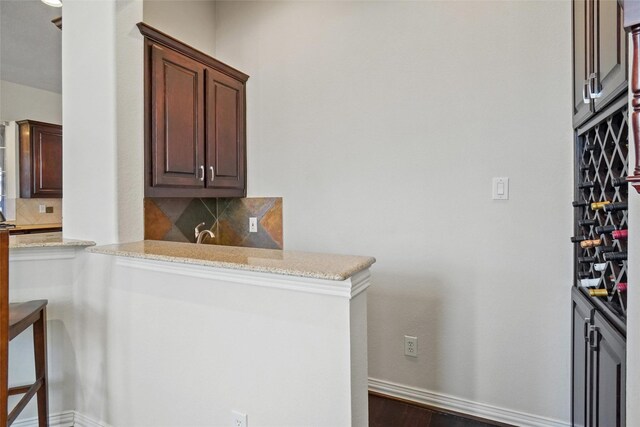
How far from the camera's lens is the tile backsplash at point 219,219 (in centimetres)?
232

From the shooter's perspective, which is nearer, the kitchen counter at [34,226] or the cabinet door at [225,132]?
the cabinet door at [225,132]

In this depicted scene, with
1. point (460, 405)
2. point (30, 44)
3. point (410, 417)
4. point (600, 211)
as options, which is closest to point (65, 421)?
point (410, 417)

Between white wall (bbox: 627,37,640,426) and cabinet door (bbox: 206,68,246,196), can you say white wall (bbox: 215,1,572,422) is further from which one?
white wall (bbox: 627,37,640,426)

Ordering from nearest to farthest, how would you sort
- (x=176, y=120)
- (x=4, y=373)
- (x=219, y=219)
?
(x=4, y=373) < (x=176, y=120) < (x=219, y=219)

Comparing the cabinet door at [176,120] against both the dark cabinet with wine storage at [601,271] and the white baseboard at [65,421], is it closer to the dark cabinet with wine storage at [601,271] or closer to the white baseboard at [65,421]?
the white baseboard at [65,421]

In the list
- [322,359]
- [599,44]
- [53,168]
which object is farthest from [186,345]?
[53,168]

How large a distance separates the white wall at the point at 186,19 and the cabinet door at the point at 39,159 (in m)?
2.57

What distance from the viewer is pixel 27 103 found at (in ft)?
13.0

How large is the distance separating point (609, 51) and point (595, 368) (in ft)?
3.46

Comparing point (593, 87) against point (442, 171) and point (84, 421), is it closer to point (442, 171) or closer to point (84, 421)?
point (442, 171)

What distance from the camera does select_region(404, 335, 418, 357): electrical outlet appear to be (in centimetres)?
209

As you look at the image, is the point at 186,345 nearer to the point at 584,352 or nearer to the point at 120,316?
the point at 120,316

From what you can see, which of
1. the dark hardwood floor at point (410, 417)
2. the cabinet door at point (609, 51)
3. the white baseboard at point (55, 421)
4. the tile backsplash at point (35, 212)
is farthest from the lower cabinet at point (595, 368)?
the tile backsplash at point (35, 212)

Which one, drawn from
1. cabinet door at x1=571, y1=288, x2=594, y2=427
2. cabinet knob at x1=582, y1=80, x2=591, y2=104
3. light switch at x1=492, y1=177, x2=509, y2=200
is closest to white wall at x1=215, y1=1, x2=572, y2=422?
light switch at x1=492, y1=177, x2=509, y2=200
